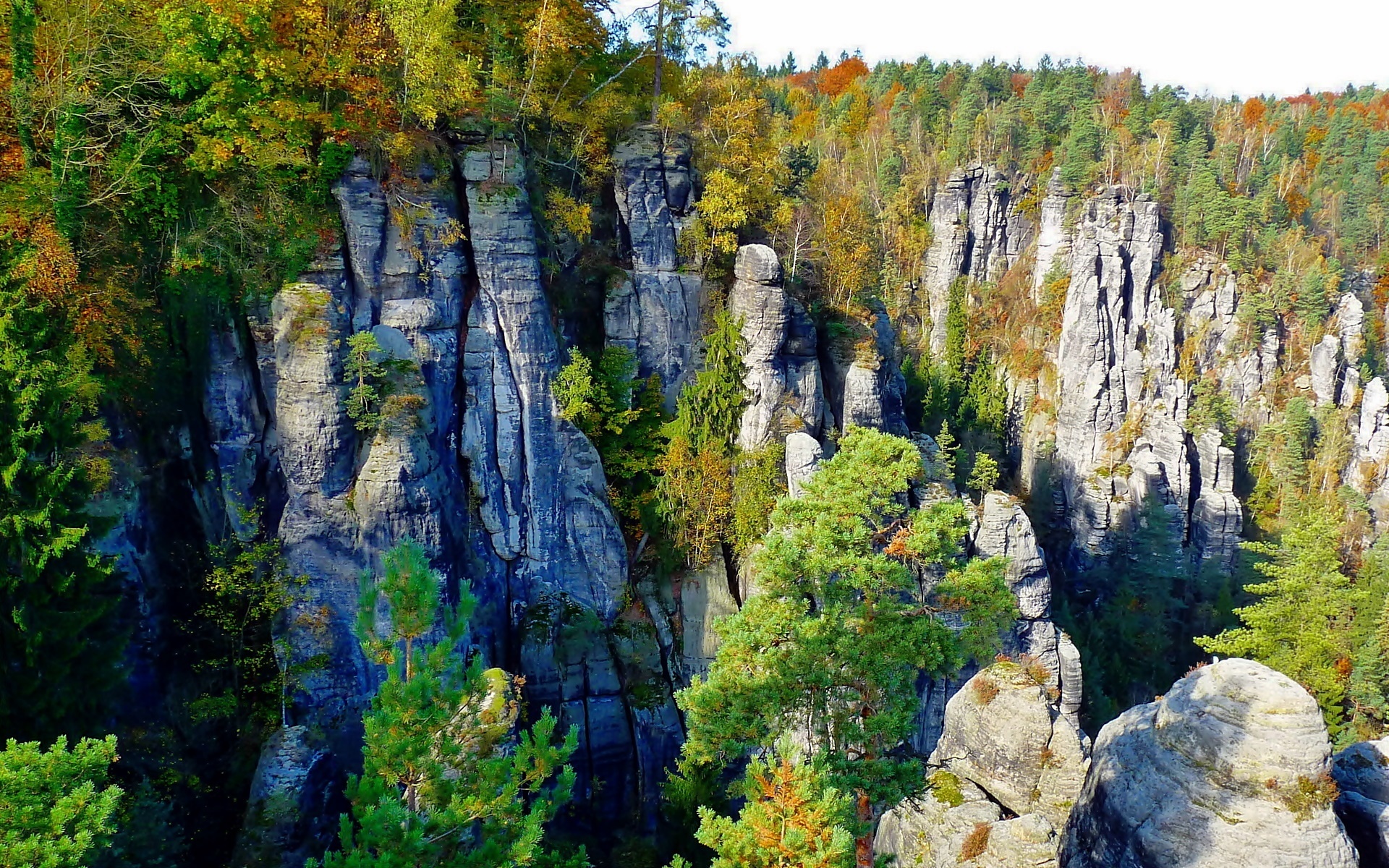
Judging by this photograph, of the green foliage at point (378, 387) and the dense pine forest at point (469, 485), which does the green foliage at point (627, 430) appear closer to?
the dense pine forest at point (469, 485)

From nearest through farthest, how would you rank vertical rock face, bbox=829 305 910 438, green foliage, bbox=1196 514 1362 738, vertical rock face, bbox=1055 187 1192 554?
green foliage, bbox=1196 514 1362 738 < vertical rock face, bbox=829 305 910 438 < vertical rock face, bbox=1055 187 1192 554

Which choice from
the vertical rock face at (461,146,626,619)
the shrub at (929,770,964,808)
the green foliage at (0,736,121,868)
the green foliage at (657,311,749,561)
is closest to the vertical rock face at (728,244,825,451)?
the green foliage at (657,311,749,561)

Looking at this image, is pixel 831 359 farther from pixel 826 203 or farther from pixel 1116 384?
pixel 1116 384

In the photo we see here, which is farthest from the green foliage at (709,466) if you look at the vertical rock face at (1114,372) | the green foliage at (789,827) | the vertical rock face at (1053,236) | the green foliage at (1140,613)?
the vertical rock face at (1053,236)

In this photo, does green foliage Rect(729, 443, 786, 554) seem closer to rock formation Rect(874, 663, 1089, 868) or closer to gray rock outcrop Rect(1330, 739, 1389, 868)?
rock formation Rect(874, 663, 1089, 868)

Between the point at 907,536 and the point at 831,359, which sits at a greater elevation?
the point at 831,359

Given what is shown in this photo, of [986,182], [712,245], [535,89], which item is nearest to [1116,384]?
[986,182]
